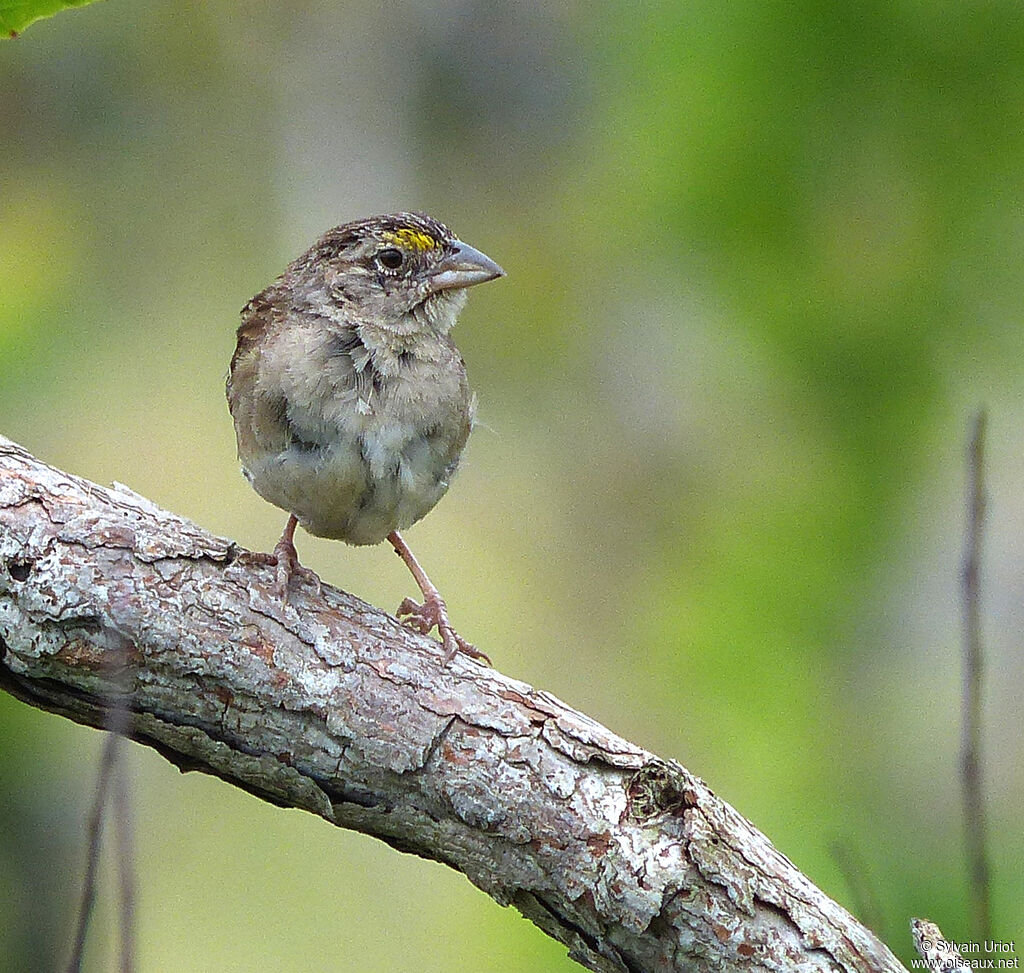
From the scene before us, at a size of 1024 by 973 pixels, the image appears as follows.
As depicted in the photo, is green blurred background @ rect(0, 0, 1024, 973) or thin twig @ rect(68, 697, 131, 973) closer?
thin twig @ rect(68, 697, 131, 973)

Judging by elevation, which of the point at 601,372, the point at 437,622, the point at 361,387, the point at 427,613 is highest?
the point at 601,372

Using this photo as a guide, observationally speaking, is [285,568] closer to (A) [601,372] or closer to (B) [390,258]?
(B) [390,258]

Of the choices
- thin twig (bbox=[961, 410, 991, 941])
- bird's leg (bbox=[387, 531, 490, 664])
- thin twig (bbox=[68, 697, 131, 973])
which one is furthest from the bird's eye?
thin twig (bbox=[68, 697, 131, 973])

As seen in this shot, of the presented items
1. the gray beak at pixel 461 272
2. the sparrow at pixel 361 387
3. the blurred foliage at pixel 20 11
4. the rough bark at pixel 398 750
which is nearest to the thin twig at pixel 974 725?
the rough bark at pixel 398 750

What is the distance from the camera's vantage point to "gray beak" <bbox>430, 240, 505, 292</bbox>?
3.57 m

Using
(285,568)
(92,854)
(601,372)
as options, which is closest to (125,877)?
(92,854)

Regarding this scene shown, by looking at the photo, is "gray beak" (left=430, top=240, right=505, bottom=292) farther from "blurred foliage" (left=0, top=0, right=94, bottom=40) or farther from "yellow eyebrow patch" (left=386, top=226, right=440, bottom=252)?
"blurred foliage" (left=0, top=0, right=94, bottom=40)

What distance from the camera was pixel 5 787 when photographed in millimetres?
5133

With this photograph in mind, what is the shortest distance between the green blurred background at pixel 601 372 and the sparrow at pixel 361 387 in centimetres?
136

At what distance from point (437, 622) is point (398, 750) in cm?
73

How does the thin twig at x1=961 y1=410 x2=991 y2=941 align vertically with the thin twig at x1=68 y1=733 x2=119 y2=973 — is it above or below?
above

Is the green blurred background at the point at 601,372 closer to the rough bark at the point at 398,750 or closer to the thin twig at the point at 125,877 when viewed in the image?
the rough bark at the point at 398,750

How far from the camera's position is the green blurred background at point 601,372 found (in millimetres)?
4129

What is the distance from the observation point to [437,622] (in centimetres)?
341
